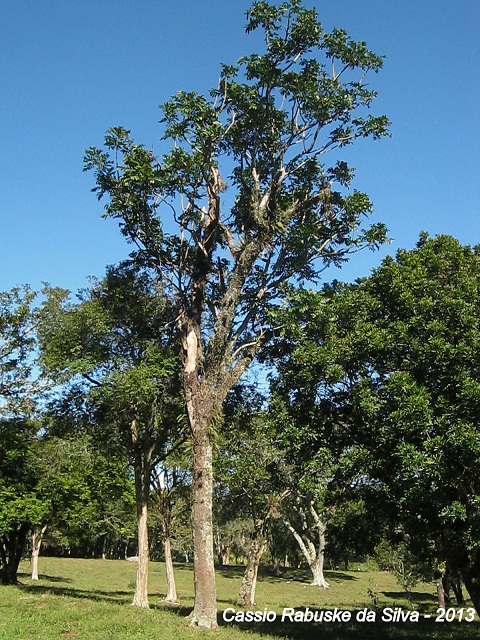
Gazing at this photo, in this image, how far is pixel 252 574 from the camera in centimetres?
2661

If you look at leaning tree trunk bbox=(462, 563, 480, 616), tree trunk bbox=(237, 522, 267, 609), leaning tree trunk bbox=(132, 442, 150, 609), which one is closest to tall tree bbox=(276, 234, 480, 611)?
leaning tree trunk bbox=(462, 563, 480, 616)

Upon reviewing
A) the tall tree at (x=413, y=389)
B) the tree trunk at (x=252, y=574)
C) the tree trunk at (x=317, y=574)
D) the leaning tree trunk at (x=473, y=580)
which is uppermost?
the tall tree at (x=413, y=389)

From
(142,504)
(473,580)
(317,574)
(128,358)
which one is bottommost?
(317,574)

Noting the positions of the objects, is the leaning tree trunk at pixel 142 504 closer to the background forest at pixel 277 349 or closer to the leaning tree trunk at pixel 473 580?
the background forest at pixel 277 349

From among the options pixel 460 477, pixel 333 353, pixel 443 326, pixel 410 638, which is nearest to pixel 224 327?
pixel 333 353

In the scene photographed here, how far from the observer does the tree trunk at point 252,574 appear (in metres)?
26.5

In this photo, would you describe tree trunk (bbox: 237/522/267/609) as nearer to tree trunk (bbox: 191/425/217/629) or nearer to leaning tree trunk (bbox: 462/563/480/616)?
tree trunk (bbox: 191/425/217/629)

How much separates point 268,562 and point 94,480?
77.0 metres

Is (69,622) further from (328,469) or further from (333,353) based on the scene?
(333,353)

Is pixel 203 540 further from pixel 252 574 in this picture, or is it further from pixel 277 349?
pixel 252 574

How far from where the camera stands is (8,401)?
32.4 metres

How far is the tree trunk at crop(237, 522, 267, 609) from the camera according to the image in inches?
1044

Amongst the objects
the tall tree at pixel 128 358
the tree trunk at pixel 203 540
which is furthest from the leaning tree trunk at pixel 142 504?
the tree trunk at pixel 203 540

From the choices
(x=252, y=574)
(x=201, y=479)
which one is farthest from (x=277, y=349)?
(x=252, y=574)
